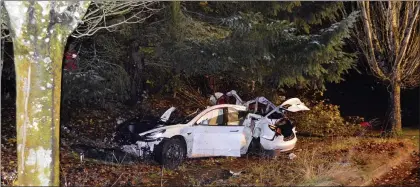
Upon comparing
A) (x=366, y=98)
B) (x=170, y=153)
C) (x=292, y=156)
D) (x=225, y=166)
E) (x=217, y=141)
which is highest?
→ (x=366, y=98)

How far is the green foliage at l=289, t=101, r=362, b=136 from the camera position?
17969 millimetres

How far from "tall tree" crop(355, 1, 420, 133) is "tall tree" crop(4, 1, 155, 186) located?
42.0 ft

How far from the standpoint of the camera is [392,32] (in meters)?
17.1

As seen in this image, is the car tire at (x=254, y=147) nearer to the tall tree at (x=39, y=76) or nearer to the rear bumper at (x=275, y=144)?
the rear bumper at (x=275, y=144)

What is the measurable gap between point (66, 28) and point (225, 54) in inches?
295

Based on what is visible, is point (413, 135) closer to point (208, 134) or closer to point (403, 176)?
point (403, 176)

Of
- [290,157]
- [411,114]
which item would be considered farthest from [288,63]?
[411,114]

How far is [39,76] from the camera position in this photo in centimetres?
608

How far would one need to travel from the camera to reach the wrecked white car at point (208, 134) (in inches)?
432

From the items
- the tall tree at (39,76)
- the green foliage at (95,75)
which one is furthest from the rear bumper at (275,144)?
the tall tree at (39,76)

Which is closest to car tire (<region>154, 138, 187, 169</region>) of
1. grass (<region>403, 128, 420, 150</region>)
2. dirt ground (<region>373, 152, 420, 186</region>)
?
dirt ground (<region>373, 152, 420, 186</region>)

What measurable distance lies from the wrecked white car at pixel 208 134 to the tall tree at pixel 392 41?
5.47 m

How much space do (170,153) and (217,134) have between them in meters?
1.30

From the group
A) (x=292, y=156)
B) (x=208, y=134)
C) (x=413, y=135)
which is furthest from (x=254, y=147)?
(x=413, y=135)
